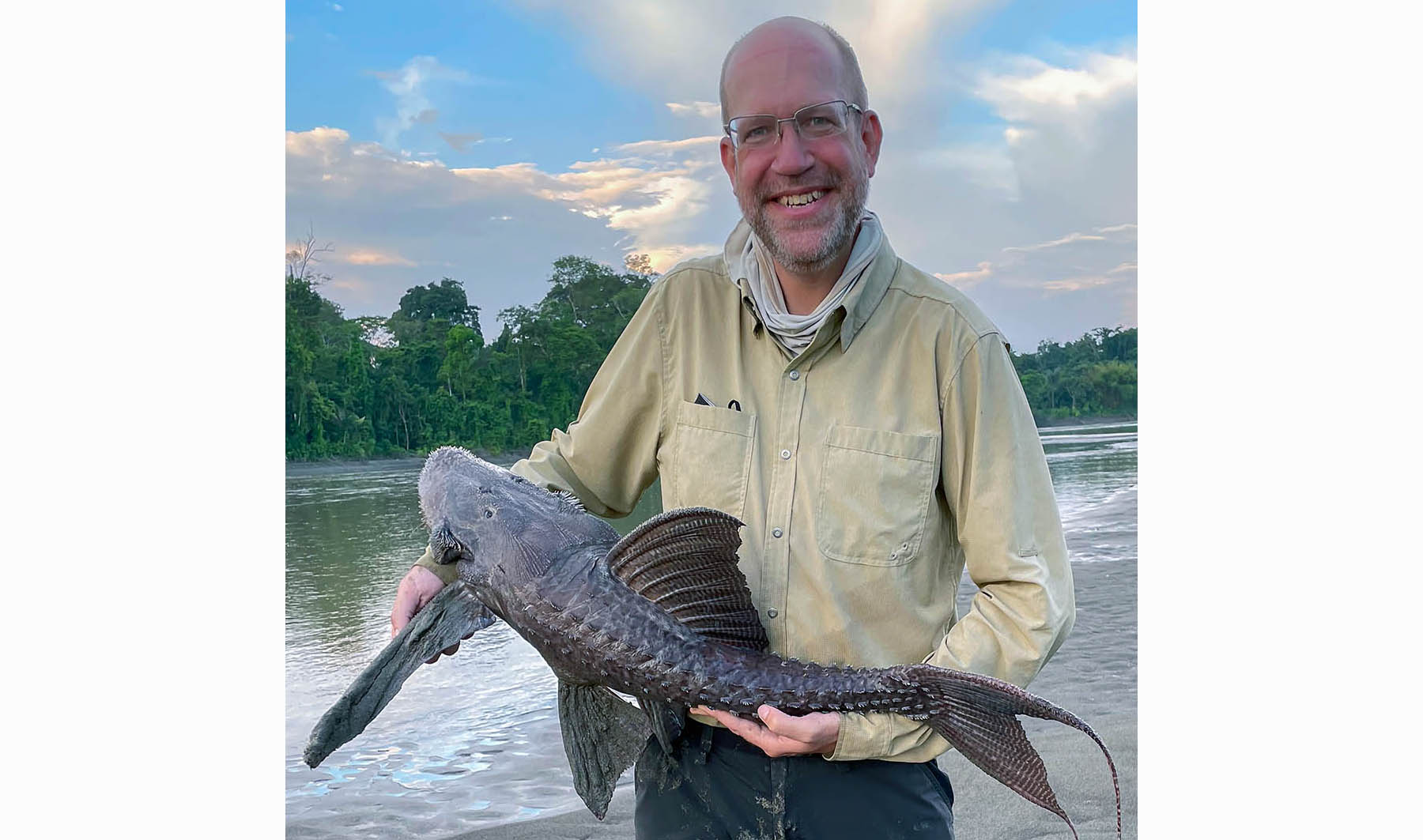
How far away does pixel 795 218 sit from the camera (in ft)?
6.88

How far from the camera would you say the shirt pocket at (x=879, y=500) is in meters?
2.07

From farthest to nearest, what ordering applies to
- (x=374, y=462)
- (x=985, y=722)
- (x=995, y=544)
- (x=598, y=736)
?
(x=374, y=462) < (x=598, y=736) < (x=995, y=544) < (x=985, y=722)

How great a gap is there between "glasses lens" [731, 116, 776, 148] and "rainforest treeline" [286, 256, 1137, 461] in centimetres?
1754

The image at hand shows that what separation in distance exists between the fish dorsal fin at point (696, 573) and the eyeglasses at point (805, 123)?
2.60ft

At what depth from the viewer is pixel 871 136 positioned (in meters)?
2.23

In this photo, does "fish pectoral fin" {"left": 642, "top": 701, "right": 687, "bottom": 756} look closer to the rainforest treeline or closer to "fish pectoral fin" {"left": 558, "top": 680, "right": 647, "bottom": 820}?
"fish pectoral fin" {"left": 558, "top": 680, "right": 647, "bottom": 820}

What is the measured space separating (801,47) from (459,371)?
65.1 ft

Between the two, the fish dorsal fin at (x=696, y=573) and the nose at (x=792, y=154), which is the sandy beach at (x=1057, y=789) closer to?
the fish dorsal fin at (x=696, y=573)

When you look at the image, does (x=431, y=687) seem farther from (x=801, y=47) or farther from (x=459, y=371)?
(x=459, y=371)

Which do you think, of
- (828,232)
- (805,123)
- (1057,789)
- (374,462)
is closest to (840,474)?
(828,232)

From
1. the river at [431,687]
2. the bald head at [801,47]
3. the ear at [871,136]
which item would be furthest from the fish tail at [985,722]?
the river at [431,687]

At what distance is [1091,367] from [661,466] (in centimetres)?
2057
